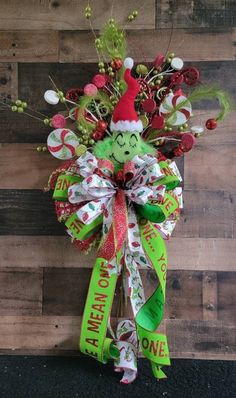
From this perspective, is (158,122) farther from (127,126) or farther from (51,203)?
(51,203)

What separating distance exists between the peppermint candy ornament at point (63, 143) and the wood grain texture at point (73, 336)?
1.13 ft

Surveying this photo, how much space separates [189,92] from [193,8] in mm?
177

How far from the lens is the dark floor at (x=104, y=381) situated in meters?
0.94

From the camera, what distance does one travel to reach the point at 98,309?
879 mm

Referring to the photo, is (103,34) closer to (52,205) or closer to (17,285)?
(52,205)

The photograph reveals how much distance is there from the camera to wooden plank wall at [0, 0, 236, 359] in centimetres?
96

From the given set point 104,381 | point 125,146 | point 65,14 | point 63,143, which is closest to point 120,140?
point 125,146

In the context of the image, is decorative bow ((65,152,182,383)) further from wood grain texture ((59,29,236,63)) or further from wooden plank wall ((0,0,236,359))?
wood grain texture ((59,29,236,63))

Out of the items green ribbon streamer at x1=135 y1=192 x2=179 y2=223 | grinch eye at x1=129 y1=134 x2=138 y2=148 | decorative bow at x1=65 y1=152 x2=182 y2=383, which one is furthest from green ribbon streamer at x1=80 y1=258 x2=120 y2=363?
grinch eye at x1=129 y1=134 x2=138 y2=148

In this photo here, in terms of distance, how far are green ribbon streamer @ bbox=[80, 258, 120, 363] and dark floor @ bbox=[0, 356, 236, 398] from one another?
91 millimetres

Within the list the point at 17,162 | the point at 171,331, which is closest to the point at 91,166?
the point at 17,162

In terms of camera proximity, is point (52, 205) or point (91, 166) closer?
point (91, 166)

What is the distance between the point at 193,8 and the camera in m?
0.98

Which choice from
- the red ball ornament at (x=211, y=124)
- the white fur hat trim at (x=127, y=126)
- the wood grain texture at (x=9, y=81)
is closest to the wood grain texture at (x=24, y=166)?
the wood grain texture at (x=9, y=81)
